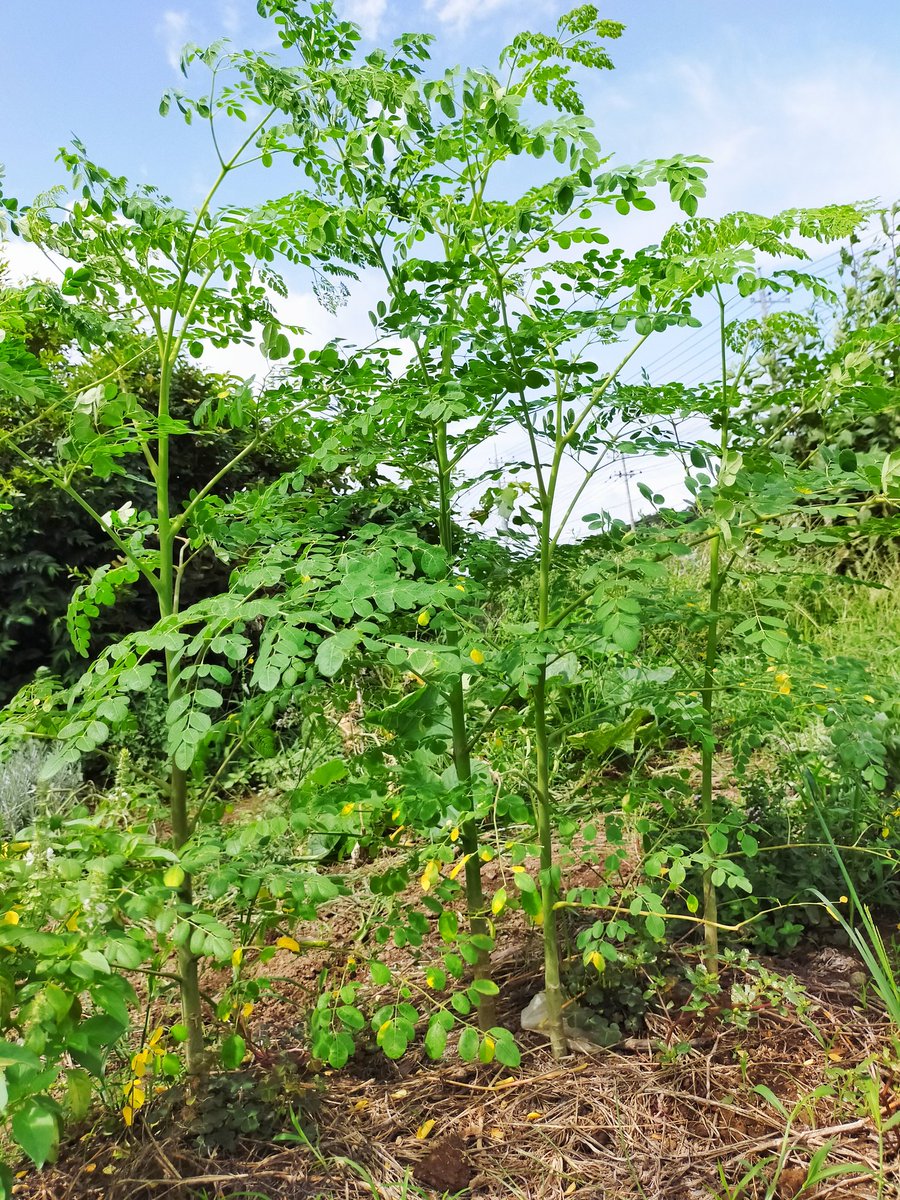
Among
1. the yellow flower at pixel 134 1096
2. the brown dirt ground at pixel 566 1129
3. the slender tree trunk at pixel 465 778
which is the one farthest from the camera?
the slender tree trunk at pixel 465 778

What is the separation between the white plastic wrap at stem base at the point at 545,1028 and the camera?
1973 millimetres

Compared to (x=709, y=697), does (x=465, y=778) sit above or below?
below

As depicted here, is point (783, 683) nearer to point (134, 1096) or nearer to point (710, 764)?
point (710, 764)

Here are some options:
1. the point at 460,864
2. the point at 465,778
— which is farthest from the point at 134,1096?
the point at 465,778

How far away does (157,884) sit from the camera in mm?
1588

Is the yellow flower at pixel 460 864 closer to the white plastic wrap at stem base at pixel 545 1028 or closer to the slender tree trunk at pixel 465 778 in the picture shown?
the slender tree trunk at pixel 465 778

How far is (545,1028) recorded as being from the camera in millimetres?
2012

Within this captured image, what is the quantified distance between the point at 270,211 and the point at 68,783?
11.7 feet

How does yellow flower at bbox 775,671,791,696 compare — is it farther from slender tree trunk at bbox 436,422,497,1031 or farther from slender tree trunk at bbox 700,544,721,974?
slender tree trunk at bbox 436,422,497,1031

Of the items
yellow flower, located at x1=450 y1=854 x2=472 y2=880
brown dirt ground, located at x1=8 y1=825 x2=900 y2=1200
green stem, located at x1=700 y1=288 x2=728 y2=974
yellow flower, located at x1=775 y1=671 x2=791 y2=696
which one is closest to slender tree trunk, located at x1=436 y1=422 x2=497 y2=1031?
yellow flower, located at x1=450 y1=854 x2=472 y2=880

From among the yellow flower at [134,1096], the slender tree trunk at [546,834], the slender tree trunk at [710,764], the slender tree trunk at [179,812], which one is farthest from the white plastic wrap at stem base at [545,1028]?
the yellow flower at [134,1096]

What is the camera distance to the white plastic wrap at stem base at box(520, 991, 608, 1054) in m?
1.97

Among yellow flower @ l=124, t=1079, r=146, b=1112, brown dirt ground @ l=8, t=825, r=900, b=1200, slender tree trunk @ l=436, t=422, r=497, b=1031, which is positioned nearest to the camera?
brown dirt ground @ l=8, t=825, r=900, b=1200

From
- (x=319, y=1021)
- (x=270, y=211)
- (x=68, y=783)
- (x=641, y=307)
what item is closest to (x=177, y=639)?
(x=319, y=1021)
